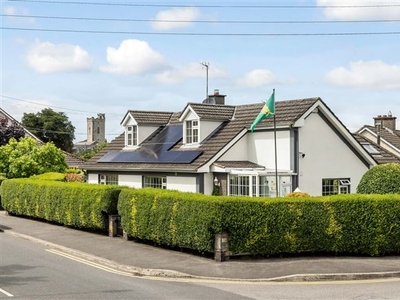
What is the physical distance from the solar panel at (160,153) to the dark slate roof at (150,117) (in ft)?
2.57

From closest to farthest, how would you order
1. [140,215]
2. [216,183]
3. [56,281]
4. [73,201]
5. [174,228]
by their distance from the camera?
[56,281] → [174,228] → [140,215] → [73,201] → [216,183]

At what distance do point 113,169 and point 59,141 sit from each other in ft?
197

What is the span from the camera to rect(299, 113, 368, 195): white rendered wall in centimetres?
2834

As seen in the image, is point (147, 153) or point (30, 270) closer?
point (30, 270)

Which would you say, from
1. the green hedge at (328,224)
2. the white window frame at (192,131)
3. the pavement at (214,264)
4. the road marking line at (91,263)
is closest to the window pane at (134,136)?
the white window frame at (192,131)

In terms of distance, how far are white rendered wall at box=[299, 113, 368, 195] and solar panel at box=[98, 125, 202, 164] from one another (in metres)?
5.31

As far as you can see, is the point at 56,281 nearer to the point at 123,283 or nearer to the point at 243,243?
the point at 123,283

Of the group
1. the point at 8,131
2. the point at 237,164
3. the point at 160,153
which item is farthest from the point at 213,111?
the point at 8,131

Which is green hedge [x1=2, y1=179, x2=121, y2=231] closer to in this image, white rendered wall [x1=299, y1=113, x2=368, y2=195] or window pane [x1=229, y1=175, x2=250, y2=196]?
window pane [x1=229, y1=175, x2=250, y2=196]

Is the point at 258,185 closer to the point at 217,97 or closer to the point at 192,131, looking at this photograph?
the point at 192,131

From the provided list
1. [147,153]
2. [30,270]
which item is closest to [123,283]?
[30,270]

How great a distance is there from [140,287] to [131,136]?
2325 cm

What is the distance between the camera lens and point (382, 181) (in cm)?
2062

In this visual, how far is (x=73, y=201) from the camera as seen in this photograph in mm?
25078
